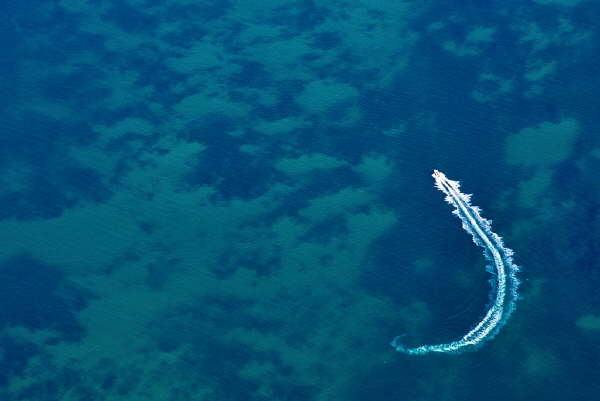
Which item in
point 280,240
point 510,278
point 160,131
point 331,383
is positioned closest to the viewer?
point 331,383

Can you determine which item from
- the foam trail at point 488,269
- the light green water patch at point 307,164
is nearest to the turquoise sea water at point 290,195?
the light green water patch at point 307,164

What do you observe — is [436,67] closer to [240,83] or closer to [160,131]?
[240,83]

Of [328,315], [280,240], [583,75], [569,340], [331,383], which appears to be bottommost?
[569,340]

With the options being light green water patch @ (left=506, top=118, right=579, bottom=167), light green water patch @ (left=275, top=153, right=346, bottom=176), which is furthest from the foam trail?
light green water patch @ (left=275, top=153, right=346, bottom=176)

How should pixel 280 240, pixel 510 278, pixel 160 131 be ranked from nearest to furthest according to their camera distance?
pixel 510 278
pixel 280 240
pixel 160 131

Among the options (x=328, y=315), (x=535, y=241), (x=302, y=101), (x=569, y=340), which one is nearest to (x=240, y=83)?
(x=302, y=101)

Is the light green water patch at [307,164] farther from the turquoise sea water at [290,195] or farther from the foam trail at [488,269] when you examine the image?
the foam trail at [488,269]

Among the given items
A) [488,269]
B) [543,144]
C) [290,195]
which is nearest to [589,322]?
[488,269]
